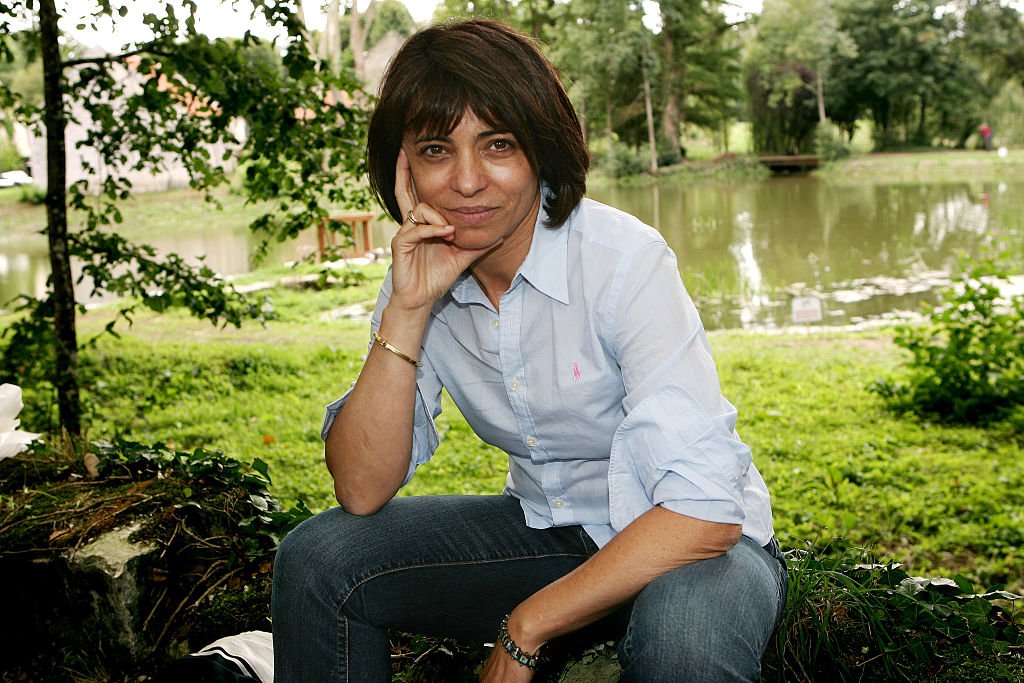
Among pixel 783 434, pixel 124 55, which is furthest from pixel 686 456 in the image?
pixel 783 434

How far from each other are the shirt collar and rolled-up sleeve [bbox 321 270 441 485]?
0.86 feet

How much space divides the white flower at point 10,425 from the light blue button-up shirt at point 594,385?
1123 mm

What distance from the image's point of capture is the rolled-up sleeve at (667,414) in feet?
3.87

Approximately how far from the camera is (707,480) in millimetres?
1173

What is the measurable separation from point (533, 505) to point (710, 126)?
32.7 m

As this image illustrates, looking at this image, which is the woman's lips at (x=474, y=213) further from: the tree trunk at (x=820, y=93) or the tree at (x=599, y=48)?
the tree trunk at (x=820, y=93)

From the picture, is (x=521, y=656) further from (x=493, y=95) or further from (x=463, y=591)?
(x=493, y=95)

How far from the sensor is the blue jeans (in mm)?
1102

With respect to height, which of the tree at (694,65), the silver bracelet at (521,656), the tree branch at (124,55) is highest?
the tree at (694,65)

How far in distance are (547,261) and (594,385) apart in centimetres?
20

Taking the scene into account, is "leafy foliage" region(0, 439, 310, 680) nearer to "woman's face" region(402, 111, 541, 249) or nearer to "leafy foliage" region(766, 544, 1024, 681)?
"woman's face" region(402, 111, 541, 249)

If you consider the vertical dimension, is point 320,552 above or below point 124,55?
below

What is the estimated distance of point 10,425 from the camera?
2291 mm

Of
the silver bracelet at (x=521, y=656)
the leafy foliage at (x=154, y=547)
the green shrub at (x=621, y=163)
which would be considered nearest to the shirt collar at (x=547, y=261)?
the silver bracelet at (x=521, y=656)
